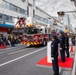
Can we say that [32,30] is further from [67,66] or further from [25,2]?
[25,2]

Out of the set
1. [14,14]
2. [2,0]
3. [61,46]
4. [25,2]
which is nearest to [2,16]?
[2,0]

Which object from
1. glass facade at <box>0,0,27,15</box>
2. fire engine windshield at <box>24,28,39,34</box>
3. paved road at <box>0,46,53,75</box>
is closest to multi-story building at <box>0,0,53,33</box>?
glass facade at <box>0,0,27,15</box>

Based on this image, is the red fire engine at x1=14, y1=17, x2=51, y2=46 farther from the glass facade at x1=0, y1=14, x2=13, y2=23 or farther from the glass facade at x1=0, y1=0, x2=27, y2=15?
the glass facade at x1=0, y1=0, x2=27, y2=15

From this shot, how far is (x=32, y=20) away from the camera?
74.4ft

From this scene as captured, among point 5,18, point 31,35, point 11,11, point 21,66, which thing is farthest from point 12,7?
point 21,66

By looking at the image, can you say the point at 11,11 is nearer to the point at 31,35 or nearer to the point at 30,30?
the point at 30,30

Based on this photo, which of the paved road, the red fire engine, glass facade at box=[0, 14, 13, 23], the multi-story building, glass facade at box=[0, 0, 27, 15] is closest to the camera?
the paved road

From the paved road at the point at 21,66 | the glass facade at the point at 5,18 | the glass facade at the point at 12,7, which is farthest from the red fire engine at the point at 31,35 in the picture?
the glass facade at the point at 12,7

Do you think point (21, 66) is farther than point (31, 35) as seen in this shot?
No

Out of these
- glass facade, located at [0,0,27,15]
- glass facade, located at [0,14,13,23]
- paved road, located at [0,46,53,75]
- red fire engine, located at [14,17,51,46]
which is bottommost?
paved road, located at [0,46,53,75]

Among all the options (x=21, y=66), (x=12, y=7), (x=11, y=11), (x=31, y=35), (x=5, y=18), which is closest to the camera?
(x=21, y=66)

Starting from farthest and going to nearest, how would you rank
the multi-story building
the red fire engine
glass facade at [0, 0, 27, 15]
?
glass facade at [0, 0, 27, 15] < the multi-story building < the red fire engine

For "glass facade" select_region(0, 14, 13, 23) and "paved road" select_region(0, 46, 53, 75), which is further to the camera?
"glass facade" select_region(0, 14, 13, 23)

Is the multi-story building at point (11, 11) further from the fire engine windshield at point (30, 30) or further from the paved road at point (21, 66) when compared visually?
the paved road at point (21, 66)
